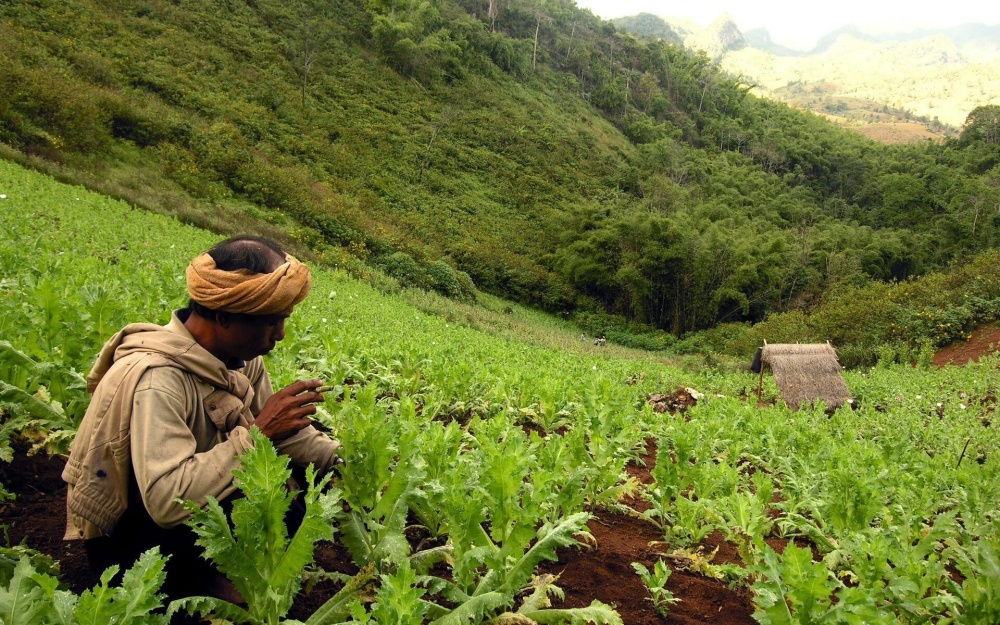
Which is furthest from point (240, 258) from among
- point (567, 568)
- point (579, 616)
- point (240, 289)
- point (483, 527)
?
point (567, 568)

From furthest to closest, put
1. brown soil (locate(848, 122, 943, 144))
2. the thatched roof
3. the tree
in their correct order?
→ brown soil (locate(848, 122, 943, 144)) < the tree < the thatched roof

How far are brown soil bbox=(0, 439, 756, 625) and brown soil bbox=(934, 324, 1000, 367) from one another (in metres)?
19.8

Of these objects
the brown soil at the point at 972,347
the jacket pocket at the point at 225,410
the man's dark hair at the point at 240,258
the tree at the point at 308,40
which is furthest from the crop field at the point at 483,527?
the tree at the point at 308,40

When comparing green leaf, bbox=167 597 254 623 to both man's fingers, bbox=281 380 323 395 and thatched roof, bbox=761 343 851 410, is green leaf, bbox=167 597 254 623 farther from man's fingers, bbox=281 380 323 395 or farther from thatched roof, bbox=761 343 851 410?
thatched roof, bbox=761 343 851 410

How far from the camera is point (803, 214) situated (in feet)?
177

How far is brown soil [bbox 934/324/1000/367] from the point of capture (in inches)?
696

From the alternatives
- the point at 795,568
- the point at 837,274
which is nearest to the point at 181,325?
the point at 795,568

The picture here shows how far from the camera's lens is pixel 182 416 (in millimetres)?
1973

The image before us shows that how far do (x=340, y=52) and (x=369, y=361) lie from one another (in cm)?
4669

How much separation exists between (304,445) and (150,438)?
28.1 inches

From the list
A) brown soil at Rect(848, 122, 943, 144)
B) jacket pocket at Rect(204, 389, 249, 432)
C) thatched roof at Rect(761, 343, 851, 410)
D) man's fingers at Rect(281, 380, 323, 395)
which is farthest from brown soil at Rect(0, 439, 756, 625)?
brown soil at Rect(848, 122, 943, 144)

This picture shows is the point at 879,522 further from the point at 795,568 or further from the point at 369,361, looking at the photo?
the point at 369,361

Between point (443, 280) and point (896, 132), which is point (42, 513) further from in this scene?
point (896, 132)

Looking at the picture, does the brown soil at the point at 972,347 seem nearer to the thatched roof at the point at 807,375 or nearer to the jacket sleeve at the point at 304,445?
the thatched roof at the point at 807,375
